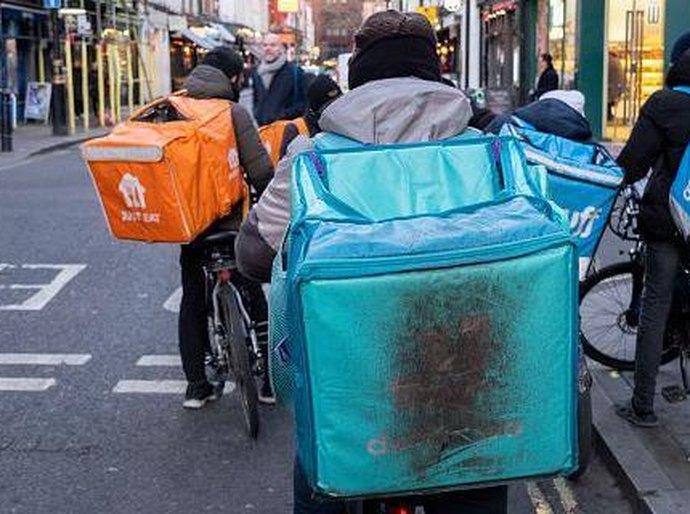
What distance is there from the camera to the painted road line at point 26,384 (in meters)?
6.02

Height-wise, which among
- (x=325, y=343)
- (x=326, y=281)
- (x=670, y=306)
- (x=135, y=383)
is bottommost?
(x=135, y=383)

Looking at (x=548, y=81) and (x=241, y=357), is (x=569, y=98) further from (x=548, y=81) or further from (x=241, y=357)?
(x=548, y=81)

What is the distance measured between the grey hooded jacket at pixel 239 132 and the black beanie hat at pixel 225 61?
0.28 ft

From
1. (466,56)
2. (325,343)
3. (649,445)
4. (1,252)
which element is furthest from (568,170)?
(466,56)

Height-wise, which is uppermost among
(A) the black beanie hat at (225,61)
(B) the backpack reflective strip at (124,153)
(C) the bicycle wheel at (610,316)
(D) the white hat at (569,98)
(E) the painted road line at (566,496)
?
(A) the black beanie hat at (225,61)

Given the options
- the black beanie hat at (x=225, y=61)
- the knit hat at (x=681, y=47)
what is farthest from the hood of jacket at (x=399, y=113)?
the black beanie hat at (x=225, y=61)

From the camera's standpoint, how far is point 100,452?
5.04 metres

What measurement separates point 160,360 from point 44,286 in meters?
2.58

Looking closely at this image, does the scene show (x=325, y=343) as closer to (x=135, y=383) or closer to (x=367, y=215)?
(x=367, y=215)

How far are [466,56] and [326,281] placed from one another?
2889cm

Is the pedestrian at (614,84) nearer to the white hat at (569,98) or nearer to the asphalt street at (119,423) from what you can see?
the asphalt street at (119,423)

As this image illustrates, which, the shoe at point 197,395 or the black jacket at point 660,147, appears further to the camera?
the shoe at point 197,395

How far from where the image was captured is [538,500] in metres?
4.43

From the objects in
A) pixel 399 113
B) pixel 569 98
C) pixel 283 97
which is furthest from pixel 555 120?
pixel 283 97
